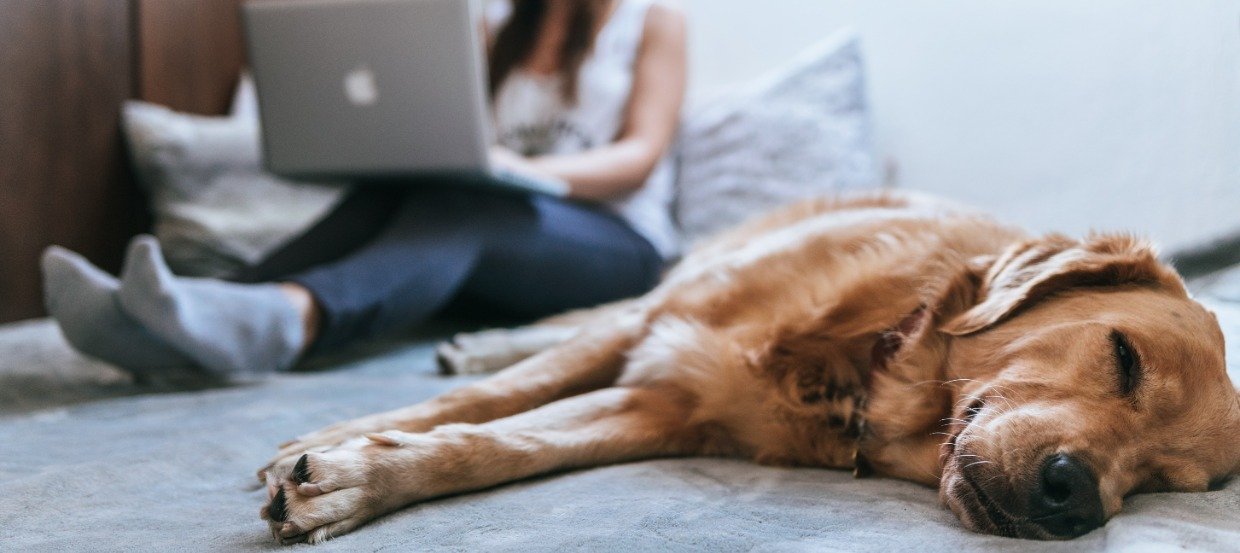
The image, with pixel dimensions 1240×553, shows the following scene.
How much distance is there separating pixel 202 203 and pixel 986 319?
245 cm

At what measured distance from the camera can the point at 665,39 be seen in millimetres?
2838

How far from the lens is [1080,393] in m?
1.13

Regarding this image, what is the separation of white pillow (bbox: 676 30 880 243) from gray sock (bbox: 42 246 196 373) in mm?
1608

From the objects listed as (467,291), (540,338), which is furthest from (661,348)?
(467,291)

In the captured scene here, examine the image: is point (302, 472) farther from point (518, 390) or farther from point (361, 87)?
point (361, 87)

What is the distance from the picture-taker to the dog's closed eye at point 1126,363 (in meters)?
1.13

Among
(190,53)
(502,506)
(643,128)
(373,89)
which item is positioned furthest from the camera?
(190,53)

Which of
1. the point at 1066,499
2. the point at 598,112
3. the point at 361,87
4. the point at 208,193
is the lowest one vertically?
the point at 208,193

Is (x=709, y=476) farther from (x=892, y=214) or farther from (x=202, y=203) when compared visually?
(x=202, y=203)

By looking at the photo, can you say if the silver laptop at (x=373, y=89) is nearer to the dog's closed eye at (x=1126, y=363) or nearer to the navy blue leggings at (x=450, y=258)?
the navy blue leggings at (x=450, y=258)

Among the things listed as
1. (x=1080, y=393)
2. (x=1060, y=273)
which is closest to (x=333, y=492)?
(x=1080, y=393)

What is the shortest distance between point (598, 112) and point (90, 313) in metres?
1.51

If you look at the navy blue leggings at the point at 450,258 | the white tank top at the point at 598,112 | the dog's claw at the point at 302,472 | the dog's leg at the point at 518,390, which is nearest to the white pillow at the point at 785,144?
the white tank top at the point at 598,112

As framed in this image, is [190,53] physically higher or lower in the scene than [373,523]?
higher
